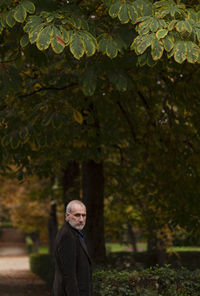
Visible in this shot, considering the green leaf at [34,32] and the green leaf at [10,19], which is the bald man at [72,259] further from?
the green leaf at [10,19]

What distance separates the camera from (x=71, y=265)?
5199 millimetres

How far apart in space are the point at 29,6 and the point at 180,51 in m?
1.96

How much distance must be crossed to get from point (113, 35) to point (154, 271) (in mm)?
3648

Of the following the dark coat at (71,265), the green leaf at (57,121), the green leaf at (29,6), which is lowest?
the dark coat at (71,265)

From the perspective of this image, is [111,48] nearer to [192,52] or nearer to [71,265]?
[192,52]

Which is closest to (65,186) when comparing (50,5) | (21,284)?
(21,284)

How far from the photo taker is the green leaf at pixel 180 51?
5.61 m

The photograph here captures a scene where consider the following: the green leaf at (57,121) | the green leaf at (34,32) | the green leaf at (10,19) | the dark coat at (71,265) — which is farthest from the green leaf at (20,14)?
the dark coat at (71,265)

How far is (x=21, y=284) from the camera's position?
62.2 ft

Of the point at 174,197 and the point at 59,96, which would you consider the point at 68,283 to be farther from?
the point at 174,197

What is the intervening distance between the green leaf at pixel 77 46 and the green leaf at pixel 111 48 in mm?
441

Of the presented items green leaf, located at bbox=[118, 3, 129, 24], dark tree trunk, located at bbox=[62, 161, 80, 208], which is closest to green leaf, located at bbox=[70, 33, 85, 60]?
green leaf, located at bbox=[118, 3, 129, 24]

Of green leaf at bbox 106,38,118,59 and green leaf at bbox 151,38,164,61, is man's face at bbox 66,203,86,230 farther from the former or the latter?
green leaf at bbox 106,38,118,59

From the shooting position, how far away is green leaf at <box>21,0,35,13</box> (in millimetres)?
6295
